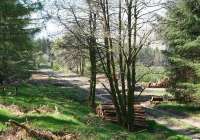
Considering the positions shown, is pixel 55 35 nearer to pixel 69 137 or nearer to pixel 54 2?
pixel 54 2

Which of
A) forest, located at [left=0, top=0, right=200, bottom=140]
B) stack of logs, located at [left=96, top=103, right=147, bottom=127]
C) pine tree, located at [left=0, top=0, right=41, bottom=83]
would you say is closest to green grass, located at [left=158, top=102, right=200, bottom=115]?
forest, located at [left=0, top=0, right=200, bottom=140]

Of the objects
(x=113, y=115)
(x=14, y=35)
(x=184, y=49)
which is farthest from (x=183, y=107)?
(x=14, y=35)

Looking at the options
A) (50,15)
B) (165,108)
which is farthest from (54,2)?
(165,108)

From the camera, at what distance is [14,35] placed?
106 ft

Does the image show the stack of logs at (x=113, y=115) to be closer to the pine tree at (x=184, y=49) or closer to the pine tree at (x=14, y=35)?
the pine tree at (x=184, y=49)

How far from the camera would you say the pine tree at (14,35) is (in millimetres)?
29659

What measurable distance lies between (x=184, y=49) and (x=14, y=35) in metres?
13.0

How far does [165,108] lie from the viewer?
34031 millimetres

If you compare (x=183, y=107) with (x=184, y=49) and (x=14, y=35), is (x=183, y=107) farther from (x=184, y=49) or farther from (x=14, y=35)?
(x=14, y=35)

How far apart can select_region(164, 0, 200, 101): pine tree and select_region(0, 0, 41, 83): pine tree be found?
11.2 meters

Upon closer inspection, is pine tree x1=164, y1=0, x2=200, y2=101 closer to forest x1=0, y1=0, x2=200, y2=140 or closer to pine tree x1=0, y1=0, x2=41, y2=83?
forest x1=0, y1=0, x2=200, y2=140

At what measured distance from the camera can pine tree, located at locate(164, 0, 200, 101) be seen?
105ft

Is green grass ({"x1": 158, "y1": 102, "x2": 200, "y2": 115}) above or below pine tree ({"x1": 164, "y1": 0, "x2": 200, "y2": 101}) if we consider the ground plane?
below

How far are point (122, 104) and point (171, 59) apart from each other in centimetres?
1265
